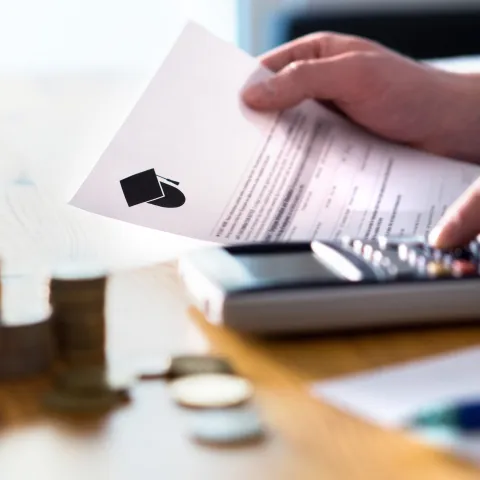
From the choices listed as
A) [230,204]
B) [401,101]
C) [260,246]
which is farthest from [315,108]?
[260,246]

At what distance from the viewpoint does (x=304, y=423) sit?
377 millimetres

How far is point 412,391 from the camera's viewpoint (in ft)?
1.30

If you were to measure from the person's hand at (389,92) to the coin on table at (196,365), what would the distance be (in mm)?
447

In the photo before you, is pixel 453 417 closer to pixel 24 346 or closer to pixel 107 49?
pixel 24 346

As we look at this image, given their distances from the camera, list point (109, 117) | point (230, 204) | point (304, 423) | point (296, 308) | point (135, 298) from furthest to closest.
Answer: point (109, 117) < point (230, 204) < point (135, 298) < point (296, 308) < point (304, 423)

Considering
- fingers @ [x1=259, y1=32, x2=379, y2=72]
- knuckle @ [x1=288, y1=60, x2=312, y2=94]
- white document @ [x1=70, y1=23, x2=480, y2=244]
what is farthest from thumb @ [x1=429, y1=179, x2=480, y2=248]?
fingers @ [x1=259, y1=32, x2=379, y2=72]

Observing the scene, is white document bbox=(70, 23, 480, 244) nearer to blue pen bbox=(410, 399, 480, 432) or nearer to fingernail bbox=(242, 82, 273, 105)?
fingernail bbox=(242, 82, 273, 105)

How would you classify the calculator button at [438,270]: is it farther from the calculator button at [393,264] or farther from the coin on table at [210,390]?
the coin on table at [210,390]

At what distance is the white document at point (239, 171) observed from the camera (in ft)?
2.30

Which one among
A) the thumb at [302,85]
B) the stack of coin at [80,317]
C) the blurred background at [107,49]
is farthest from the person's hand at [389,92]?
the stack of coin at [80,317]

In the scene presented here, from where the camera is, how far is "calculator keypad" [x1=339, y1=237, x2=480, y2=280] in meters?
0.51

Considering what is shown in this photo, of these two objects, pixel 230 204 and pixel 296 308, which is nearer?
pixel 296 308

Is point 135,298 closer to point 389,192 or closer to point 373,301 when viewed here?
point 373,301

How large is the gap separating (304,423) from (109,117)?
28.0 inches
